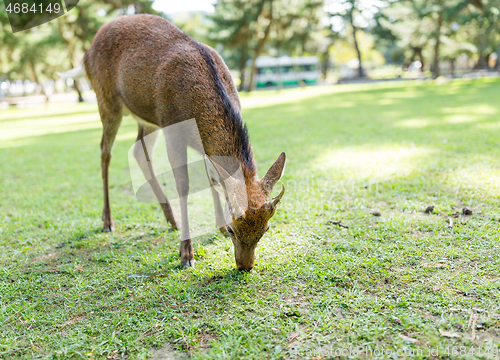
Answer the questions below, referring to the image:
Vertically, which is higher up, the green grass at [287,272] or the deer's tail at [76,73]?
the deer's tail at [76,73]

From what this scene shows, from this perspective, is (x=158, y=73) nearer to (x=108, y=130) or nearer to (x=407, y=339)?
(x=108, y=130)

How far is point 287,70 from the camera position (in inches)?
1639

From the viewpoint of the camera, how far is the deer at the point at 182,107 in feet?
9.98

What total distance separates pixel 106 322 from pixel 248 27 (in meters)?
29.7

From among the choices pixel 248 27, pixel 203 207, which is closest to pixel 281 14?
pixel 248 27

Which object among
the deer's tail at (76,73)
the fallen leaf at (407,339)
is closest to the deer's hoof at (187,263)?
the fallen leaf at (407,339)

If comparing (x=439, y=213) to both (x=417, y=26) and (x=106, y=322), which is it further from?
(x=417, y=26)

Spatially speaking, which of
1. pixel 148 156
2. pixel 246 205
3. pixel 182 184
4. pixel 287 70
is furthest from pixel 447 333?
pixel 287 70

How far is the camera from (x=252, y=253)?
3178 millimetres

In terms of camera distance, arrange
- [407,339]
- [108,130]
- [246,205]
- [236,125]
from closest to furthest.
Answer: [407,339] < [246,205] < [236,125] < [108,130]

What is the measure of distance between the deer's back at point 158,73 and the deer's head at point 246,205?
689 mm

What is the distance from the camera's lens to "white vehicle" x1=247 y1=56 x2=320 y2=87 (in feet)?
136

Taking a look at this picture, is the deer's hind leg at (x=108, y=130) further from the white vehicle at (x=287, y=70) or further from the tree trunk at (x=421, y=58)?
the tree trunk at (x=421, y=58)

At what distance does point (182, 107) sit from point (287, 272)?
187 centimetres
